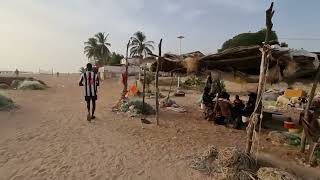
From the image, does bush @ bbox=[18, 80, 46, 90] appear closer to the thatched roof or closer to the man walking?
the thatched roof

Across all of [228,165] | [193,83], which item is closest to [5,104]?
[228,165]

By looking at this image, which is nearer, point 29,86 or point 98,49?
point 29,86

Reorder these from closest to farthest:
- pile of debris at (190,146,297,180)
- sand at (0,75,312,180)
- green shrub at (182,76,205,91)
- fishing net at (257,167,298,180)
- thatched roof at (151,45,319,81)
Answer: fishing net at (257,167,298,180)
pile of debris at (190,146,297,180)
sand at (0,75,312,180)
thatched roof at (151,45,319,81)
green shrub at (182,76,205,91)

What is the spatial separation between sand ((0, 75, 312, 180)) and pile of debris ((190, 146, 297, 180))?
0.26 m

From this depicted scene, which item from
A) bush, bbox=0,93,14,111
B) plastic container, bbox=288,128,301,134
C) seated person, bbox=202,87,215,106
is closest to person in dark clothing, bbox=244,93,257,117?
plastic container, bbox=288,128,301,134

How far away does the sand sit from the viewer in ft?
20.0

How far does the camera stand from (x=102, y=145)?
307 inches

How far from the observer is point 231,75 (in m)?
10.6

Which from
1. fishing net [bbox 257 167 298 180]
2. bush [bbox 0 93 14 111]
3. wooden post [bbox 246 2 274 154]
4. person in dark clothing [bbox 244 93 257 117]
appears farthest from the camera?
bush [bbox 0 93 14 111]

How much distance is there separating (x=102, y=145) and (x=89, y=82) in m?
3.26

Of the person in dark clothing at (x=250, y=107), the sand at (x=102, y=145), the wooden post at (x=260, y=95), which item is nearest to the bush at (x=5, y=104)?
the sand at (x=102, y=145)

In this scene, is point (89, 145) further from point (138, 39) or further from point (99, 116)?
point (138, 39)

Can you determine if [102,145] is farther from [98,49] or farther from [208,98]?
[98,49]

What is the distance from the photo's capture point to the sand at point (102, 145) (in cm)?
610
